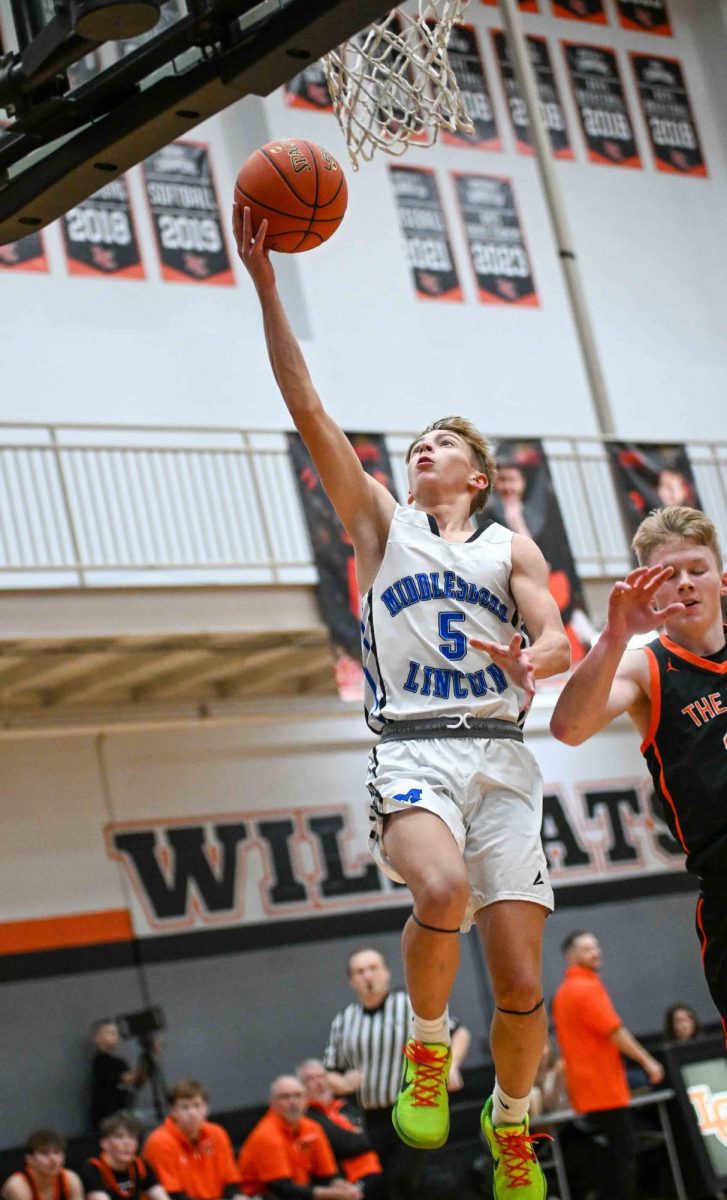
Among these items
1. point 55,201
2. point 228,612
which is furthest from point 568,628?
point 55,201

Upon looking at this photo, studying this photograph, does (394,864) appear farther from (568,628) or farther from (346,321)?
(346,321)

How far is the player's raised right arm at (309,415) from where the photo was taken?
471 cm

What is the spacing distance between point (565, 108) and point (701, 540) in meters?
16.7

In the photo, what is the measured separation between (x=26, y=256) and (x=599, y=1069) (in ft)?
31.7

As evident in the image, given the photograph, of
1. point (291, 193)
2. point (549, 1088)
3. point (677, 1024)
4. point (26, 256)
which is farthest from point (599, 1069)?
point (26, 256)

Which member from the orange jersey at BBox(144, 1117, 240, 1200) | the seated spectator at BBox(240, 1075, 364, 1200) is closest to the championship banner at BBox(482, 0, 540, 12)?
the seated spectator at BBox(240, 1075, 364, 1200)

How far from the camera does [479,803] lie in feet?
14.9

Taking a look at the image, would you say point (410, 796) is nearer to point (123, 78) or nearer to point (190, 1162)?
point (123, 78)

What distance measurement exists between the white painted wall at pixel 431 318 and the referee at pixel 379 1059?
293 inches

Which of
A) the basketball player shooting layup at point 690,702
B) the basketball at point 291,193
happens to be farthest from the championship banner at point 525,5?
the basketball player shooting layup at point 690,702

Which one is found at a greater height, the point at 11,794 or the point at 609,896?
the point at 11,794

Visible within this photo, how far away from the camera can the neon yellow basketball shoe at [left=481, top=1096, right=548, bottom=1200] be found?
4.36 m

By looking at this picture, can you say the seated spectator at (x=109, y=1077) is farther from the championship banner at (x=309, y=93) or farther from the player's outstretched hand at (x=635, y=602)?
the championship banner at (x=309, y=93)

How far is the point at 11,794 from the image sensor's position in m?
14.3
